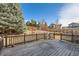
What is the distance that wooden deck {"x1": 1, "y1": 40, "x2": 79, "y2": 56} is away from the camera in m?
3.94

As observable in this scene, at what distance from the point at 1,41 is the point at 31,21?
675 mm

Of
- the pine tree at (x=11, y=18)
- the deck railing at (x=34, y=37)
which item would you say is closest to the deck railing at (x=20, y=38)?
the deck railing at (x=34, y=37)

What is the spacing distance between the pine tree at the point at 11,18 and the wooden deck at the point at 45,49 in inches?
13.6

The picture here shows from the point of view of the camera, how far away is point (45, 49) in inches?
157

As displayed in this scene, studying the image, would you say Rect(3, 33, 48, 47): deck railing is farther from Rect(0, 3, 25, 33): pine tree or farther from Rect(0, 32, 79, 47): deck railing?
Rect(0, 3, 25, 33): pine tree

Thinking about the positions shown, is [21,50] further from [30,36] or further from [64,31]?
[64,31]

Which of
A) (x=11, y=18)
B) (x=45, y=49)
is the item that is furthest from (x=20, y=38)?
(x=45, y=49)

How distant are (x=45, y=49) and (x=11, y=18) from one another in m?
0.87

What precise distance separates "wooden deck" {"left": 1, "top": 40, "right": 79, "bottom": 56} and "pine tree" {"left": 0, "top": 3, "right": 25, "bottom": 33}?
1.13 feet

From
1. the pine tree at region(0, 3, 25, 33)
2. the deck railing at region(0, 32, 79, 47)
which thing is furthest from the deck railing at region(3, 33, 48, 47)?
the pine tree at region(0, 3, 25, 33)

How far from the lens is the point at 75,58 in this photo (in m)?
3.94

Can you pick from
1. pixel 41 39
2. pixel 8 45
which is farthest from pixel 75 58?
pixel 8 45

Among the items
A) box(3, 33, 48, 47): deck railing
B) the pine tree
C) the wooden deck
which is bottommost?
the wooden deck

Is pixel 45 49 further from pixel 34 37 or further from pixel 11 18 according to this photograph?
pixel 11 18
